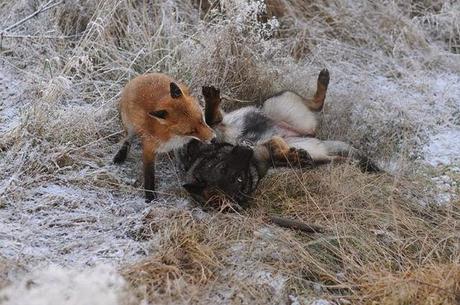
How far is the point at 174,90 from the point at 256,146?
82 centimetres

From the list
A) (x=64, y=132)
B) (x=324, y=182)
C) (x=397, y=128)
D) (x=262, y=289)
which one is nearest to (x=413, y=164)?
(x=397, y=128)

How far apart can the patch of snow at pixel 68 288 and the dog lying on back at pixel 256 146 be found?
107 centimetres

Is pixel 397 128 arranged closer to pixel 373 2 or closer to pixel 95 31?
pixel 373 2

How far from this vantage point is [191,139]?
4254 mm

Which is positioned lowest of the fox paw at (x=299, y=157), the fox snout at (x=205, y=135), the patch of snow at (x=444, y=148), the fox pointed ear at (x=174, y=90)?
the patch of snow at (x=444, y=148)

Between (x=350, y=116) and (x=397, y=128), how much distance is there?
40 centimetres

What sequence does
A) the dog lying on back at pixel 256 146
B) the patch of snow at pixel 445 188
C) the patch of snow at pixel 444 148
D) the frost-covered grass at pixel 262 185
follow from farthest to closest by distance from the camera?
the patch of snow at pixel 444 148 < the patch of snow at pixel 445 188 < the dog lying on back at pixel 256 146 < the frost-covered grass at pixel 262 185

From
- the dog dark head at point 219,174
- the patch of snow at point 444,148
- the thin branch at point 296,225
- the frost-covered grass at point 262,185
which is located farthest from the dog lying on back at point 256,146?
the patch of snow at point 444,148

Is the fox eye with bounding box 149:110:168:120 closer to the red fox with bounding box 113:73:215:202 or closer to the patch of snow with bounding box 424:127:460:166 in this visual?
Answer: the red fox with bounding box 113:73:215:202

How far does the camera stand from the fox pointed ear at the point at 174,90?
404 cm

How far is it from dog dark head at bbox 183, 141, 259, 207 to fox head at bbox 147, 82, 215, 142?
7.5 inches

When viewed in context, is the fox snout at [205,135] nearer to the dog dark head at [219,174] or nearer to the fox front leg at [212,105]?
the dog dark head at [219,174]

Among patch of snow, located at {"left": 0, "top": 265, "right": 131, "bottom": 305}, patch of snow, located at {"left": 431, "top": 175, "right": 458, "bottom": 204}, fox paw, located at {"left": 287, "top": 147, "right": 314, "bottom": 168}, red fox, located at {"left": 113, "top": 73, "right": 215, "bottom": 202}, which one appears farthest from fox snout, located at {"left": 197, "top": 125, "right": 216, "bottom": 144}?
patch of snow, located at {"left": 431, "top": 175, "right": 458, "bottom": 204}

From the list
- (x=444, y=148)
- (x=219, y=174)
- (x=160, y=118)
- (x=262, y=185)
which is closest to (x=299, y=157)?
(x=262, y=185)
